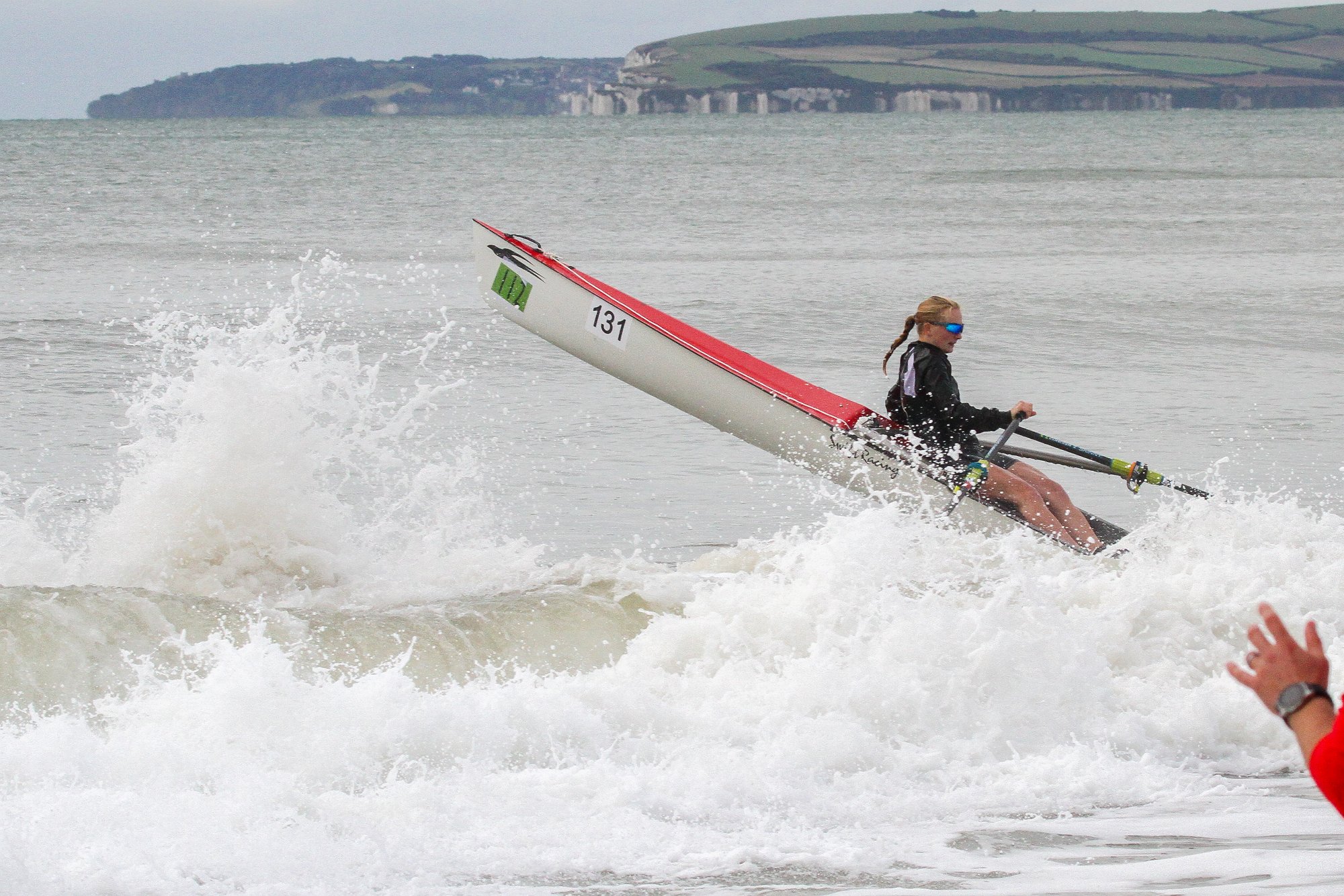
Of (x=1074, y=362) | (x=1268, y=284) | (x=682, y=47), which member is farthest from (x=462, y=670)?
(x=682, y=47)

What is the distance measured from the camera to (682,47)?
181 m

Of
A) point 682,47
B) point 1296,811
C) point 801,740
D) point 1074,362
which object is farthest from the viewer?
point 682,47

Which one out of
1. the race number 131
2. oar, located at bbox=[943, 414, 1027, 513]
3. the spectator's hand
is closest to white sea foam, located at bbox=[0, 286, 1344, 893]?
oar, located at bbox=[943, 414, 1027, 513]

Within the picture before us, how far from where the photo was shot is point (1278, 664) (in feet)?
8.70

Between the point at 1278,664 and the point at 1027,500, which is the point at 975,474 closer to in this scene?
the point at 1027,500

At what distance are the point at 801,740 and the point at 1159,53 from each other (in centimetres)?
16908

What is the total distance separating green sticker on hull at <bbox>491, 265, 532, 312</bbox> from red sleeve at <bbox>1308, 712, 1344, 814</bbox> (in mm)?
6971

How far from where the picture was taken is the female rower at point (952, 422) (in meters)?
7.66

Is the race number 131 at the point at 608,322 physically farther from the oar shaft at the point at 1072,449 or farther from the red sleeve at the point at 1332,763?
the red sleeve at the point at 1332,763

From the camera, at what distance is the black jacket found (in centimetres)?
766

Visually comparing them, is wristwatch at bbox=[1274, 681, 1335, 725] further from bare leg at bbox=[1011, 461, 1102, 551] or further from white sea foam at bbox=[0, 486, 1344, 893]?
bare leg at bbox=[1011, 461, 1102, 551]

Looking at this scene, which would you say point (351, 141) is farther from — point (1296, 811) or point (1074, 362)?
point (1296, 811)

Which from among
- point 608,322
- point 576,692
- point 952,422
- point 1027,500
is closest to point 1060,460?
point 1027,500

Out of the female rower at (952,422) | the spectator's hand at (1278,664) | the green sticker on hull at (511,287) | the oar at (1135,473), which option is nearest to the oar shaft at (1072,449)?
the oar at (1135,473)
